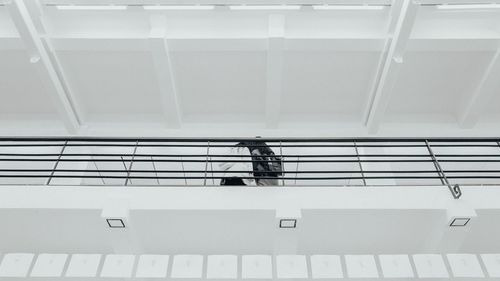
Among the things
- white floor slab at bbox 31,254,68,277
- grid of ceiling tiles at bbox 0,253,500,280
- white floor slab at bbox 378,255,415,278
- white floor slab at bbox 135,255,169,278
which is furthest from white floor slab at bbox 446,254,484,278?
white floor slab at bbox 31,254,68,277

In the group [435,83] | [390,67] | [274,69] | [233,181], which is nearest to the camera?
[233,181]

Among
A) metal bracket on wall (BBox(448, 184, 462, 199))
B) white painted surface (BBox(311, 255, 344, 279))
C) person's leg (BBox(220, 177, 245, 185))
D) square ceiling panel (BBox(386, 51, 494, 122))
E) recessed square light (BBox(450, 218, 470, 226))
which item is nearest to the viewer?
white painted surface (BBox(311, 255, 344, 279))

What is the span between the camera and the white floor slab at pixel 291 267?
2.92 meters

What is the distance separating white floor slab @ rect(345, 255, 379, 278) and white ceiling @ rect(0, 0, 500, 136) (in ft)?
14.2

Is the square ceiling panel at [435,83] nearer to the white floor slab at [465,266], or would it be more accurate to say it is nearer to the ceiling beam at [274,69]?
the ceiling beam at [274,69]

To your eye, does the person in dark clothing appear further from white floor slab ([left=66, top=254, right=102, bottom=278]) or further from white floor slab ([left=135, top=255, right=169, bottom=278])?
white floor slab ([left=66, top=254, right=102, bottom=278])

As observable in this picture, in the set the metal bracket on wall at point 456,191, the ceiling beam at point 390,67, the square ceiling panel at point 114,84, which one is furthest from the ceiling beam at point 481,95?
the square ceiling panel at point 114,84

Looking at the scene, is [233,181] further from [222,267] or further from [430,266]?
[430,266]

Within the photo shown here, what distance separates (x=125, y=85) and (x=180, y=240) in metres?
4.65

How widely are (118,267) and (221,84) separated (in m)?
4.97

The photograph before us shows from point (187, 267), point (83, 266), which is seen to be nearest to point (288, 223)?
point (187, 267)

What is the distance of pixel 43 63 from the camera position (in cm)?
666

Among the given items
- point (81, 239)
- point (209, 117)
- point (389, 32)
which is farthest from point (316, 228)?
point (209, 117)

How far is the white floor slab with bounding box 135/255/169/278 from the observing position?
9.60ft
